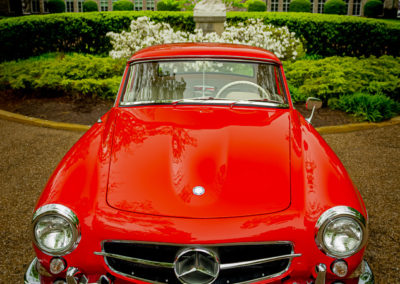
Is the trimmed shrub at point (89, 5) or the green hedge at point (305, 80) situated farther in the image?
the trimmed shrub at point (89, 5)

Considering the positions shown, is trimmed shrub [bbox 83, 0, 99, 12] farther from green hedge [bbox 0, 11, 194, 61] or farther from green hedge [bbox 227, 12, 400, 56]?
green hedge [bbox 227, 12, 400, 56]

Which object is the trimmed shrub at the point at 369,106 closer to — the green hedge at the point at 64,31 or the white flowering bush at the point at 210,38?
the white flowering bush at the point at 210,38

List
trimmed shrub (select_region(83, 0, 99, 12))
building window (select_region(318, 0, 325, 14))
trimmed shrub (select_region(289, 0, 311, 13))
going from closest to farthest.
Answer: trimmed shrub (select_region(289, 0, 311, 13))
trimmed shrub (select_region(83, 0, 99, 12))
building window (select_region(318, 0, 325, 14))

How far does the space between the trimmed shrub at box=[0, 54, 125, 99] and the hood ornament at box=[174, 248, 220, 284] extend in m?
6.34

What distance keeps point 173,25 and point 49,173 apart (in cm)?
922

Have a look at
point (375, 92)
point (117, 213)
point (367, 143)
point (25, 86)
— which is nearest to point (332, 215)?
point (117, 213)

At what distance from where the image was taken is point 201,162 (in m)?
2.46

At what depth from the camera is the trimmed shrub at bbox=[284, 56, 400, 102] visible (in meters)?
7.88

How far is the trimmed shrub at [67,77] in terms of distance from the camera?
8.15 m

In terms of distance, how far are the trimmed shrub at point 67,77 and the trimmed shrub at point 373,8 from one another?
1100 inches

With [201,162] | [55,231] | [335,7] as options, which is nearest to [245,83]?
[201,162]

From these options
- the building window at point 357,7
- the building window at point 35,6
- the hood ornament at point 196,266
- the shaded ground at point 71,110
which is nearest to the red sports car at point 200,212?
the hood ornament at point 196,266

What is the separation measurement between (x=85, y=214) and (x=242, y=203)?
33.3 inches

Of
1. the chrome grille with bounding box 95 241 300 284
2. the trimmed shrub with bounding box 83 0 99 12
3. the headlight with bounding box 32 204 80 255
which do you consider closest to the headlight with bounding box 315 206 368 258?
→ the chrome grille with bounding box 95 241 300 284
